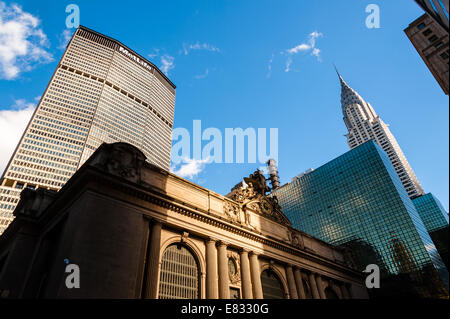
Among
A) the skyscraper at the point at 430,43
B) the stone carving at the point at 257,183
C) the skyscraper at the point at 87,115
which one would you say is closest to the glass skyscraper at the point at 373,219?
the stone carving at the point at 257,183

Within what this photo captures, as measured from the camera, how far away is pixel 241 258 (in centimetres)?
2453

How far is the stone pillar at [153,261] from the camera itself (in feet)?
55.9

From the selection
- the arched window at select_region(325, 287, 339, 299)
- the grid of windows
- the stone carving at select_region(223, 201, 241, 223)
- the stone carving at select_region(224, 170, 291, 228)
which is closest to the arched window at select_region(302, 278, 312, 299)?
the arched window at select_region(325, 287, 339, 299)

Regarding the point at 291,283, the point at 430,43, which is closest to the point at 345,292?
the point at 291,283

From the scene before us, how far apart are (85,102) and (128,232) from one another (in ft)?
410

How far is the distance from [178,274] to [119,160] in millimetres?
9694

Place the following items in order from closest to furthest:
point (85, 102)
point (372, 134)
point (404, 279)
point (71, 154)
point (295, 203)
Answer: point (404, 279) → point (295, 203) → point (71, 154) → point (85, 102) → point (372, 134)

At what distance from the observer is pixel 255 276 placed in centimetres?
2428

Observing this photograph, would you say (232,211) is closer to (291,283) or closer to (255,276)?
(255,276)

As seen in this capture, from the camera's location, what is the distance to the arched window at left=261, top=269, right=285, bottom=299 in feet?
84.3

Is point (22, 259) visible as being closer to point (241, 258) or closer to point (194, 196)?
point (194, 196)

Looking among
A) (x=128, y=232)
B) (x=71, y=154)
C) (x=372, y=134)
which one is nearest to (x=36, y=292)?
(x=128, y=232)

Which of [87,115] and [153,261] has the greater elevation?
[87,115]

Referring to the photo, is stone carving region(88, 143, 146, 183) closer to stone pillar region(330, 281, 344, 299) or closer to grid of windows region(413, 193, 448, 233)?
stone pillar region(330, 281, 344, 299)
